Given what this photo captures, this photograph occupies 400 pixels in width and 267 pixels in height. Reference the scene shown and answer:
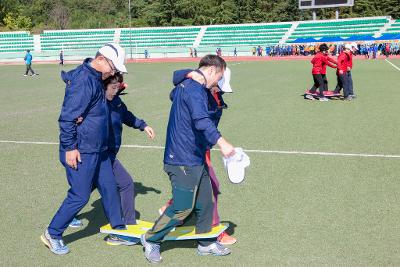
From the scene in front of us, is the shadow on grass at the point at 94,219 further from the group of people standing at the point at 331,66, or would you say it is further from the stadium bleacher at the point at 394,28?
the stadium bleacher at the point at 394,28

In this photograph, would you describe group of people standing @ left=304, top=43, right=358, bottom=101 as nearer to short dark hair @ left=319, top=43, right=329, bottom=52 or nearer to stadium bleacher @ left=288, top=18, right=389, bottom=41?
short dark hair @ left=319, top=43, right=329, bottom=52

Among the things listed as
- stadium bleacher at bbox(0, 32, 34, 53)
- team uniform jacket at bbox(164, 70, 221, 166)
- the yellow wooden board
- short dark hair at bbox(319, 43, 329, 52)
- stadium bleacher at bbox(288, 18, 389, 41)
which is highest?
team uniform jacket at bbox(164, 70, 221, 166)

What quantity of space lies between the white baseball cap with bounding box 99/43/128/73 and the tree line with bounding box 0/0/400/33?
8284cm

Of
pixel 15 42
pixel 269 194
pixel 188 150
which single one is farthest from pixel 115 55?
pixel 15 42

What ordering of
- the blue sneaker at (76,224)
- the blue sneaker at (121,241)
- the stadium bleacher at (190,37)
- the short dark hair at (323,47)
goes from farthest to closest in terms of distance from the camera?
the stadium bleacher at (190,37) < the short dark hair at (323,47) < the blue sneaker at (76,224) < the blue sneaker at (121,241)

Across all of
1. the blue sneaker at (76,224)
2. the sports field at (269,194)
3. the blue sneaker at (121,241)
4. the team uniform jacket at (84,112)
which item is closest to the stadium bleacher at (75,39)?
the sports field at (269,194)

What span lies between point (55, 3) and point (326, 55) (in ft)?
311

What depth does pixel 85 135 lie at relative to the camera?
14.7ft

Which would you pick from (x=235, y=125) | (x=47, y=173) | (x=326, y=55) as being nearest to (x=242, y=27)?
(x=326, y=55)

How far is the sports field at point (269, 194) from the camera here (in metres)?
4.75

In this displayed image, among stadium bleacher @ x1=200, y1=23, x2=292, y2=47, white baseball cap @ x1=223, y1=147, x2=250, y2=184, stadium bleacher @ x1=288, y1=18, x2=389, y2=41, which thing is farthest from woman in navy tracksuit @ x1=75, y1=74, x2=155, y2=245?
stadium bleacher @ x1=200, y1=23, x2=292, y2=47

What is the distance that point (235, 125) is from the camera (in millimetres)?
11789

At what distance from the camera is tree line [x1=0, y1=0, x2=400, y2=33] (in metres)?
85.9

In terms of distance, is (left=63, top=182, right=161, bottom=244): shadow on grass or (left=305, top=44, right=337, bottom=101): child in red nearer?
(left=63, top=182, right=161, bottom=244): shadow on grass
